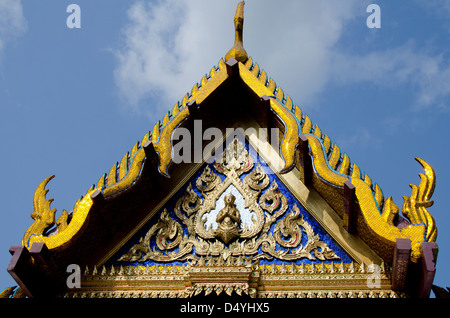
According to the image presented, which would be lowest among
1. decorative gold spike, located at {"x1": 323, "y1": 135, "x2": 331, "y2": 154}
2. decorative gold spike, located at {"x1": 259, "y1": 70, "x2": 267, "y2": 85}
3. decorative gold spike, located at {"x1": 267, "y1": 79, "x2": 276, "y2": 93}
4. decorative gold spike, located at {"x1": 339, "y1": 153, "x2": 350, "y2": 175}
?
decorative gold spike, located at {"x1": 339, "y1": 153, "x2": 350, "y2": 175}

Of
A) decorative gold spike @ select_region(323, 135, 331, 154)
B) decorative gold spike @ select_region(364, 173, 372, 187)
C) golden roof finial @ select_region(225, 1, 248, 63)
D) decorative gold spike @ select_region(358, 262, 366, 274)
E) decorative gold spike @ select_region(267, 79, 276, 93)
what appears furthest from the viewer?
golden roof finial @ select_region(225, 1, 248, 63)

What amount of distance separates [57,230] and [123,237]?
751 mm

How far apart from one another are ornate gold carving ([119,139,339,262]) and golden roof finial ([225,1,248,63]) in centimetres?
180

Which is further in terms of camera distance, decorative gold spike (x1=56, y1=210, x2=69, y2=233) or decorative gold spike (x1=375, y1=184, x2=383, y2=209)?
decorative gold spike (x1=56, y1=210, x2=69, y2=233)

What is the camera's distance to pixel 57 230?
20.0 feet

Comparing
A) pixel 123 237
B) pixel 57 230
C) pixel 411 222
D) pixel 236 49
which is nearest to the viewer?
pixel 411 222

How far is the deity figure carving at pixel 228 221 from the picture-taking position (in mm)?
6301

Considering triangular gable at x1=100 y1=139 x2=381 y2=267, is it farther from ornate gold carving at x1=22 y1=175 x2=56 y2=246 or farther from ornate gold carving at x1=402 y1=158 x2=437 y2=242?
ornate gold carving at x1=22 y1=175 x2=56 y2=246

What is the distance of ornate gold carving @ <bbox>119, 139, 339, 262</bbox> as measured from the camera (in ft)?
20.4

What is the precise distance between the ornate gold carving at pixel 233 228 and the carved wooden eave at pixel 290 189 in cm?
18

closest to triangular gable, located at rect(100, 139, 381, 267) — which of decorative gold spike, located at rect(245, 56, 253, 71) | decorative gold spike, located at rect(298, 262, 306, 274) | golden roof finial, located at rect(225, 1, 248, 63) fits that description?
decorative gold spike, located at rect(298, 262, 306, 274)

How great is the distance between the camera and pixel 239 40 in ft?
27.2

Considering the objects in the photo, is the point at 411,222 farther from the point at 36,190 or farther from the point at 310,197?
the point at 36,190
